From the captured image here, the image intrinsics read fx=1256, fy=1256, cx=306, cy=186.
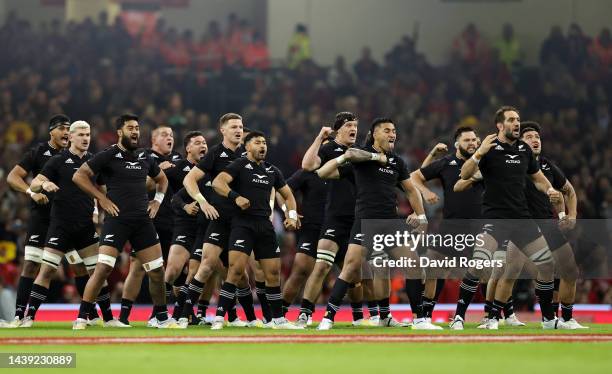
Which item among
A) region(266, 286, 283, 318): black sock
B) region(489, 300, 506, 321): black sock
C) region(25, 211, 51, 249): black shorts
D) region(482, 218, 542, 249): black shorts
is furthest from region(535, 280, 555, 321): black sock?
region(25, 211, 51, 249): black shorts

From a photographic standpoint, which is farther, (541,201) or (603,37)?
(603,37)

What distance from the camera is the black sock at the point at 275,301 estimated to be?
15.4 metres

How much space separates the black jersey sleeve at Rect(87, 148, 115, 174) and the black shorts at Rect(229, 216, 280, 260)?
5.56 ft

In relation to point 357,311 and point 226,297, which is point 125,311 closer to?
point 226,297

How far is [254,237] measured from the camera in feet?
50.1

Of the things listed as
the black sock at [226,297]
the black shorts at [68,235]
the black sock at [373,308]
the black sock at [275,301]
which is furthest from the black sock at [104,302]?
the black sock at [373,308]

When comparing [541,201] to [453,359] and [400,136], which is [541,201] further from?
[400,136]

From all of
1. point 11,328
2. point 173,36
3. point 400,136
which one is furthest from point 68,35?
point 11,328

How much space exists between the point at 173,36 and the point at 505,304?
18.1 metres

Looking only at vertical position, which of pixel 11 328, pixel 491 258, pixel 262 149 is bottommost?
pixel 11 328

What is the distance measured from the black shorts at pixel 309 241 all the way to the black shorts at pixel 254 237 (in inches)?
46.5

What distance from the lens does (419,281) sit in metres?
15.3

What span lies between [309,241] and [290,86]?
13786 mm

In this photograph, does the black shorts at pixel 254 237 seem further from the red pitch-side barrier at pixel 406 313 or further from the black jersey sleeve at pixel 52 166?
the red pitch-side barrier at pixel 406 313
